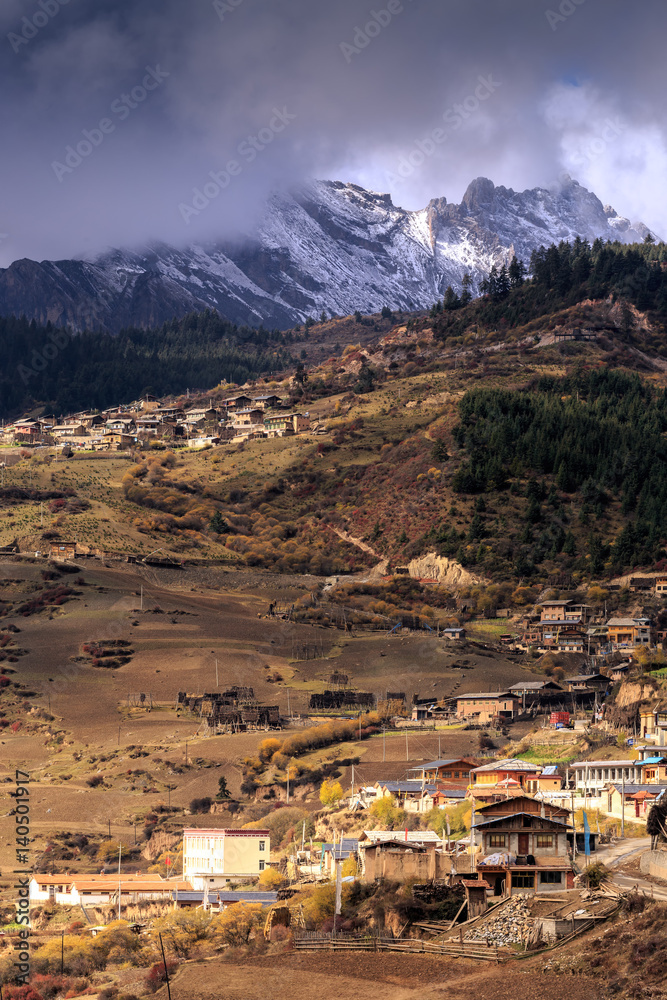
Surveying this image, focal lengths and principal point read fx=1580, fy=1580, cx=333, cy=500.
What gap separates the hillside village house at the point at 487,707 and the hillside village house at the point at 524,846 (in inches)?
2091

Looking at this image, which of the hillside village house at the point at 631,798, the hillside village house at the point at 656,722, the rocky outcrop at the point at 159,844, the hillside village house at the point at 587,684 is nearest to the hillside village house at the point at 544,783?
the hillside village house at the point at 631,798

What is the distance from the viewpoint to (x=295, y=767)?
96750 millimetres

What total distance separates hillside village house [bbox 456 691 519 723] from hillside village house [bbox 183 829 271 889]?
3601 cm

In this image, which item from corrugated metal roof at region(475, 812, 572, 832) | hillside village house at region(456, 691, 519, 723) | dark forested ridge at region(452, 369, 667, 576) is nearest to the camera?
corrugated metal roof at region(475, 812, 572, 832)

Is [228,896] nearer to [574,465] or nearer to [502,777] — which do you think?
[502,777]

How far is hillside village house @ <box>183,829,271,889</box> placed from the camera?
69875mm

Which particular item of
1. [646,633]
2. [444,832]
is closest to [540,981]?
[444,832]

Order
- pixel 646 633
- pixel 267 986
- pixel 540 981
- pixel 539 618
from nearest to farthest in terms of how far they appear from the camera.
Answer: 1. pixel 540 981
2. pixel 267 986
3. pixel 646 633
4. pixel 539 618

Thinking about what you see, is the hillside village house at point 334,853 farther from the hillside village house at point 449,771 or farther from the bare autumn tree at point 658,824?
the bare autumn tree at point 658,824

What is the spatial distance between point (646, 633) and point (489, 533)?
→ 1366 inches

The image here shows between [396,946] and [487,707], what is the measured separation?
64.8 meters

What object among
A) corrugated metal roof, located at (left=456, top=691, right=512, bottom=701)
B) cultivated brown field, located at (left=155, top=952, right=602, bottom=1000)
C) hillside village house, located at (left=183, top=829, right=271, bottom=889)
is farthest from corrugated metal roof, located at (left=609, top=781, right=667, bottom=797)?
corrugated metal roof, located at (left=456, top=691, right=512, bottom=701)

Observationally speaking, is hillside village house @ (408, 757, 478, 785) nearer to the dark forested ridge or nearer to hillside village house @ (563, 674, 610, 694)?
hillside village house @ (563, 674, 610, 694)

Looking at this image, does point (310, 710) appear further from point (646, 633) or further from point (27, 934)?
point (27, 934)
